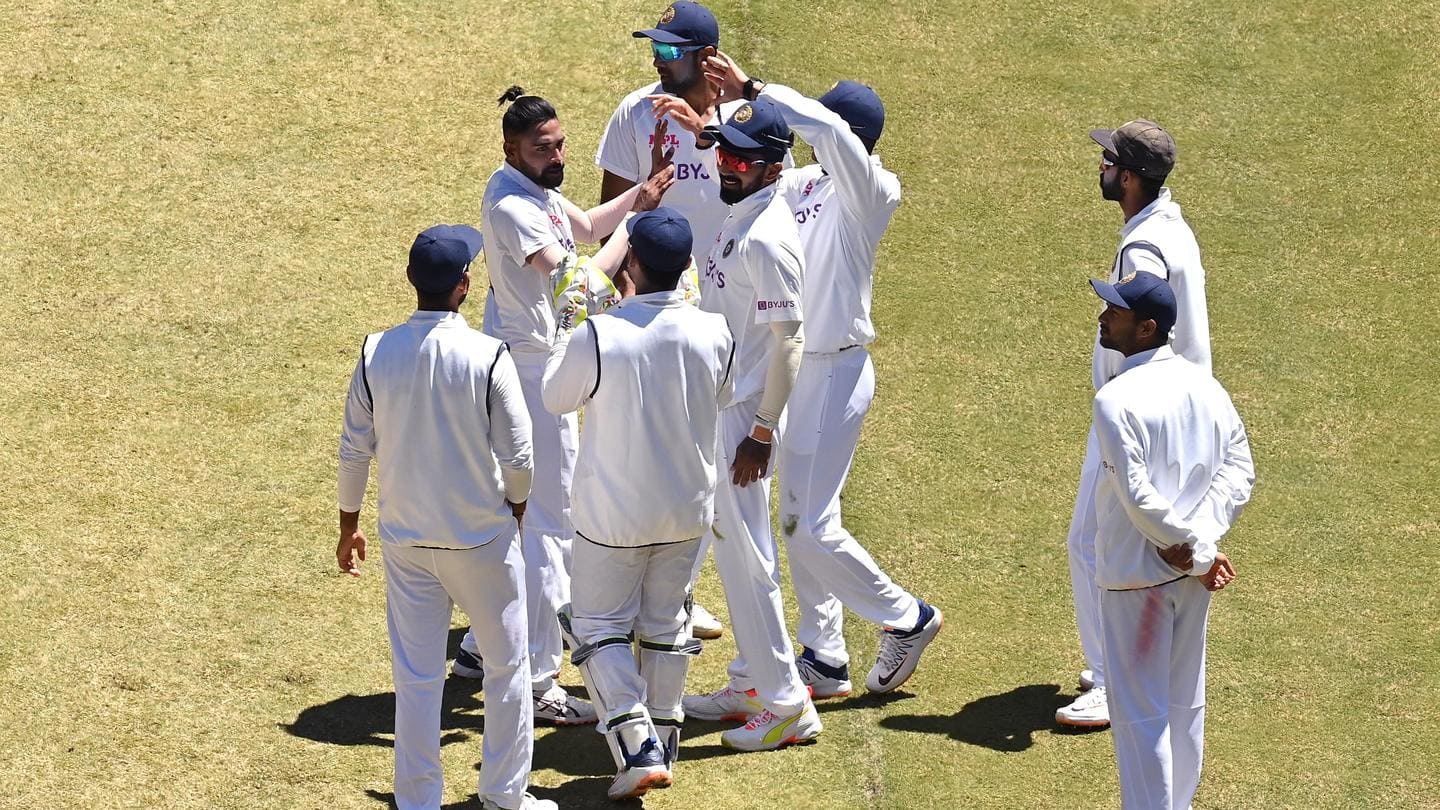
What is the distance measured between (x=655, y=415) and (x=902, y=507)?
345 centimetres

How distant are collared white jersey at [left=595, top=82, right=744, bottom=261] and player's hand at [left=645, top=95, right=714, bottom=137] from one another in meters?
0.25

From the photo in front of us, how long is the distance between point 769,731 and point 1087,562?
1.64 metres

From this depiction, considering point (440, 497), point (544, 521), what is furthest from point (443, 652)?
point (544, 521)

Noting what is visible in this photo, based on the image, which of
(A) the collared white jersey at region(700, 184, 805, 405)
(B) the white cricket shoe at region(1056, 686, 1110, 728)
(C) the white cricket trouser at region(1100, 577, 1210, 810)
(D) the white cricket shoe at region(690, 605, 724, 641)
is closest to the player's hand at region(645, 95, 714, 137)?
(A) the collared white jersey at region(700, 184, 805, 405)

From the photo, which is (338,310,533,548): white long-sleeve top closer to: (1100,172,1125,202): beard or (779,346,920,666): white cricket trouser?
(779,346,920,666): white cricket trouser

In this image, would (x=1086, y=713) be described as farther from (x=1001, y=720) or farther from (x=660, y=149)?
(x=660, y=149)

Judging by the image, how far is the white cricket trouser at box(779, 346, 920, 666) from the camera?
7734mm

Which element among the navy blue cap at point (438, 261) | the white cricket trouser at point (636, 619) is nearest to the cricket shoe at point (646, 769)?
the white cricket trouser at point (636, 619)

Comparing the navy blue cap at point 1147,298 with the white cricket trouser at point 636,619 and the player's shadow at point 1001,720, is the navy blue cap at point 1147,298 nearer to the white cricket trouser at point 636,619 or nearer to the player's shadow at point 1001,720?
the white cricket trouser at point 636,619

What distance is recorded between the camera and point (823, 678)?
312 inches

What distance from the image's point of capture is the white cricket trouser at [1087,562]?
7551 millimetres

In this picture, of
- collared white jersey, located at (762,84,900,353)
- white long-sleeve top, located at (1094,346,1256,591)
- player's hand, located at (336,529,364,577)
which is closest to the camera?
white long-sleeve top, located at (1094,346,1256,591)

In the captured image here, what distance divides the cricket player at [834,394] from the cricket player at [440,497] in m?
1.78

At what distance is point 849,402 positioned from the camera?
25.5 feet
